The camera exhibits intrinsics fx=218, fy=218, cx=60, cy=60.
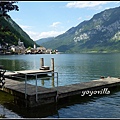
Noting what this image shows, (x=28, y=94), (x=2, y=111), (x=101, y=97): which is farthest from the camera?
(x=101, y=97)

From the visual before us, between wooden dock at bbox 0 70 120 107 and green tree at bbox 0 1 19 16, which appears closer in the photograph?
green tree at bbox 0 1 19 16

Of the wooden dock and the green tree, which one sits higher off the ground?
the green tree

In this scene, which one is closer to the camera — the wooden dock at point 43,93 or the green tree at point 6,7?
the green tree at point 6,7

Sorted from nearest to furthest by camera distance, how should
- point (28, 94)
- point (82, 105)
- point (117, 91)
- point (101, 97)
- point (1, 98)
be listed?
point (28, 94) < point (82, 105) < point (1, 98) < point (101, 97) < point (117, 91)

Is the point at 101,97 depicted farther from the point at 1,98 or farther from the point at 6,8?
the point at 6,8

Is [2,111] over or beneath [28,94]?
beneath

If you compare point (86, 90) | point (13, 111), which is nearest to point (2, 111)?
point (13, 111)

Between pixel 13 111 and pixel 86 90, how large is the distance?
7.32 m

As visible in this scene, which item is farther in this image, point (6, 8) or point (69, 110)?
point (69, 110)

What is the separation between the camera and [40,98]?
14.6 meters

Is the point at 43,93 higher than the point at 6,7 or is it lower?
lower

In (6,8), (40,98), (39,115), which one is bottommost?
(39,115)

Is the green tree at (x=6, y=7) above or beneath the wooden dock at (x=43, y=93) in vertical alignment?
above

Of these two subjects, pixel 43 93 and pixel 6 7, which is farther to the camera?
pixel 43 93
